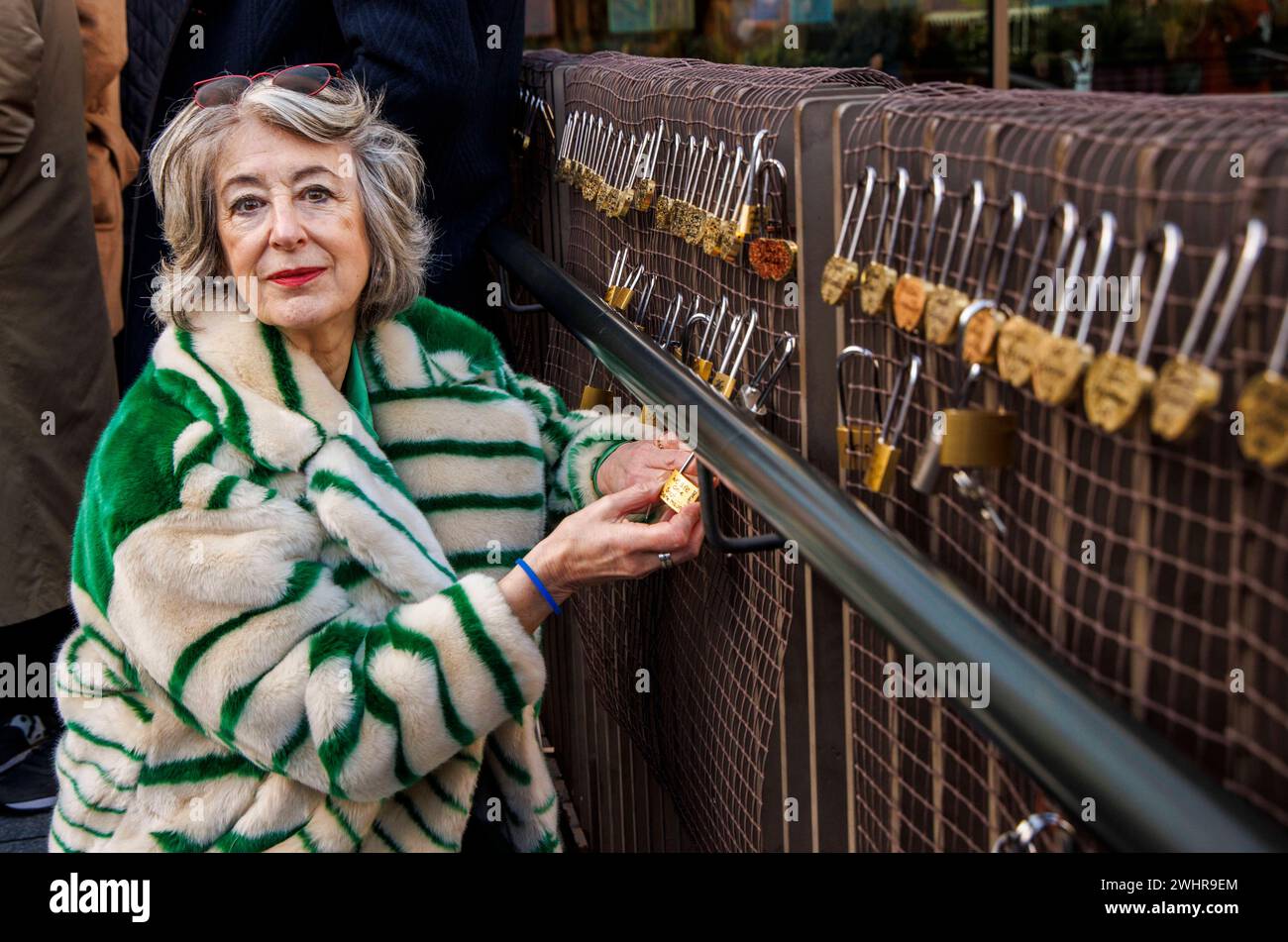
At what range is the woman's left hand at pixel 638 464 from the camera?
6.93ft

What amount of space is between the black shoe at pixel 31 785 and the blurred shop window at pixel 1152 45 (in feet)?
14.7

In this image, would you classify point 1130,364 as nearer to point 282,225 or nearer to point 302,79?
point 282,225

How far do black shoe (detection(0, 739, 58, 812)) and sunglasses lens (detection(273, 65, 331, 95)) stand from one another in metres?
2.00

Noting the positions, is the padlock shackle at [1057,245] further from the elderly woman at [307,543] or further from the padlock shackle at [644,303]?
the padlock shackle at [644,303]

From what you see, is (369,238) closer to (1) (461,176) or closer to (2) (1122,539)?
(1) (461,176)

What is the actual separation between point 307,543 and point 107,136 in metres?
2.44

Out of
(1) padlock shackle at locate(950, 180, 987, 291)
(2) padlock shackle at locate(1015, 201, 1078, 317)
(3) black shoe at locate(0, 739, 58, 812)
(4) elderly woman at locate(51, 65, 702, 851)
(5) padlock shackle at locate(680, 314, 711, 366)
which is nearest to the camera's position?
(2) padlock shackle at locate(1015, 201, 1078, 317)

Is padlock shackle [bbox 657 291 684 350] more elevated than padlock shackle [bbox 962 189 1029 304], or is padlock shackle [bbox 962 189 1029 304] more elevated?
padlock shackle [bbox 962 189 1029 304]

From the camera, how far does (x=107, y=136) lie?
389 cm

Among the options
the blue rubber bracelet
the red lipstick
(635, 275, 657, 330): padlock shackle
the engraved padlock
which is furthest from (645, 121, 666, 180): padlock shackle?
the engraved padlock

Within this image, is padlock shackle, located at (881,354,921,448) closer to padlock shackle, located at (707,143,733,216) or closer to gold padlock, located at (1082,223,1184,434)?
gold padlock, located at (1082,223,1184,434)

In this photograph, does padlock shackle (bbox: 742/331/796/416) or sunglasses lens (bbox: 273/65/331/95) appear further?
sunglasses lens (bbox: 273/65/331/95)

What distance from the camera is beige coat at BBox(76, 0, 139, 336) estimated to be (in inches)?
145

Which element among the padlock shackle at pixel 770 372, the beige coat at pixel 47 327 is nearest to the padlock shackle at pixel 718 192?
the padlock shackle at pixel 770 372
